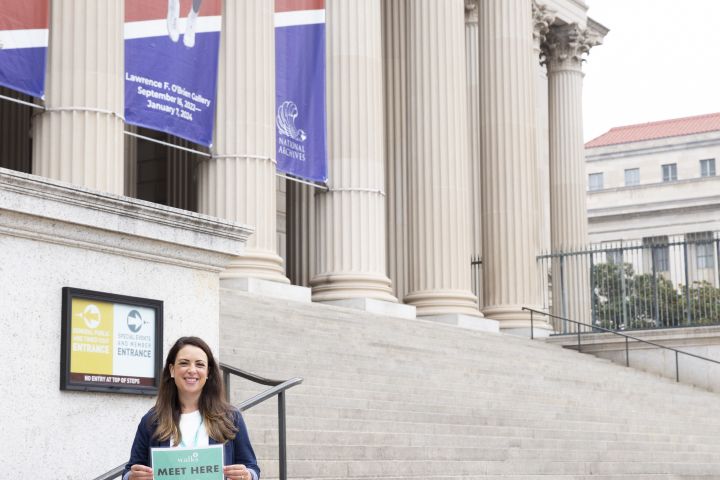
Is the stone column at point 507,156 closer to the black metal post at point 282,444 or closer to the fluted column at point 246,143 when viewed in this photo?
the fluted column at point 246,143

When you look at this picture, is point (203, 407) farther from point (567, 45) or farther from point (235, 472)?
point (567, 45)

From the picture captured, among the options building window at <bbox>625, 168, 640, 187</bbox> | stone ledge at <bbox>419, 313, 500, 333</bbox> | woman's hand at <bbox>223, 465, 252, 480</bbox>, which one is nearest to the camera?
woman's hand at <bbox>223, 465, 252, 480</bbox>

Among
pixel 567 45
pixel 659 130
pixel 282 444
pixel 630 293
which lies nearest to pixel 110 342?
pixel 282 444

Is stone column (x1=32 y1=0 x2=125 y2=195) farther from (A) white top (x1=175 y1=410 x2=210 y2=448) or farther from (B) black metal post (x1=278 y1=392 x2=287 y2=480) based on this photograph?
(A) white top (x1=175 y1=410 x2=210 y2=448)

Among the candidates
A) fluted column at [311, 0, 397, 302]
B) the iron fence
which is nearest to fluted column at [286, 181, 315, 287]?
fluted column at [311, 0, 397, 302]

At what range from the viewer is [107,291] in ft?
29.1

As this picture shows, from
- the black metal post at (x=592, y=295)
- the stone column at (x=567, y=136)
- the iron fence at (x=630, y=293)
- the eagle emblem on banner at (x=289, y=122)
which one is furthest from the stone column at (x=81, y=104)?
the stone column at (x=567, y=136)

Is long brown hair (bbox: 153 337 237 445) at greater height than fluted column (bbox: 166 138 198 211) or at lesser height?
lesser

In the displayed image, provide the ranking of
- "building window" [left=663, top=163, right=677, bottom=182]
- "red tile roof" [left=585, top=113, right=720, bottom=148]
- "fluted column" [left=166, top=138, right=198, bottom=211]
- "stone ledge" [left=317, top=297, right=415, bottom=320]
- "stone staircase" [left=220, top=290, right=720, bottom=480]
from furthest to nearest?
"red tile roof" [left=585, top=113, right=720, bottom=148], "building window" [left=663, top=163, right=677, bottom=182], "fluted column" [left=166, top=138, right=198, bottom=211], "stone ledge" [left=317, top=297, right=415, bottom=320], "stone staircase" [left=220, top=290, right=720, bottom=480]

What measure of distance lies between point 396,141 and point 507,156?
130 inches

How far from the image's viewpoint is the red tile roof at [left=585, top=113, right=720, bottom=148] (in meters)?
91.1

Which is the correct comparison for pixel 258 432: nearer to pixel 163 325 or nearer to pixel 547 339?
pixel 163 325

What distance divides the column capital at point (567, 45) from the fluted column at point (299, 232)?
14859mm

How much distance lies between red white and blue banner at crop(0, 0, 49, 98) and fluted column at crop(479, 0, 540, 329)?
50.6 ft
